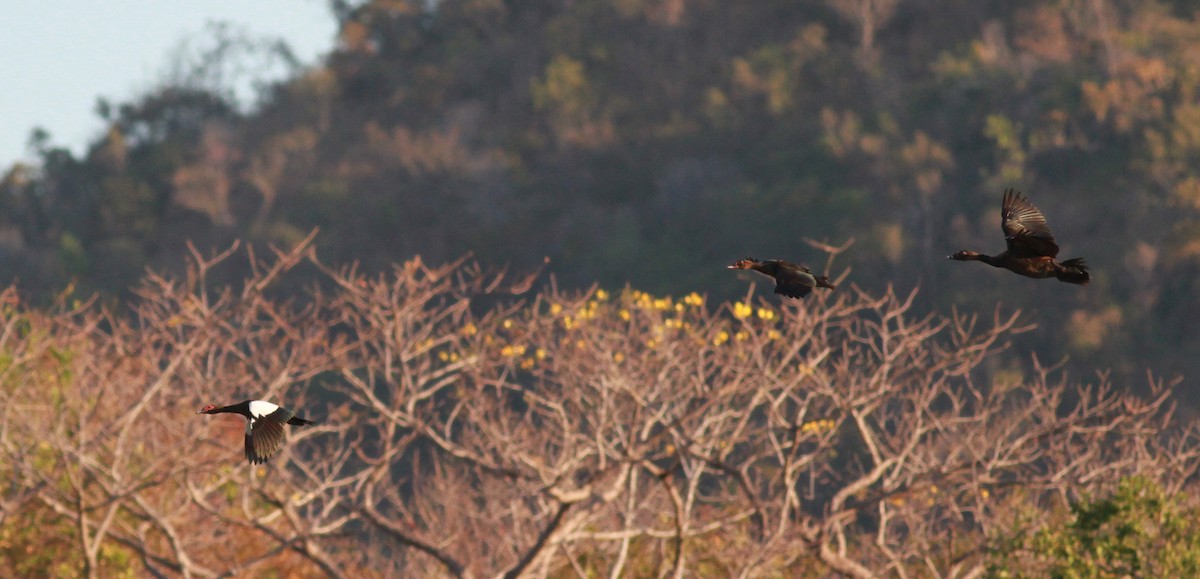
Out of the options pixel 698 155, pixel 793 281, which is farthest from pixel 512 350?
pixel 698 155

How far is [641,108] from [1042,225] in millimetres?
52011

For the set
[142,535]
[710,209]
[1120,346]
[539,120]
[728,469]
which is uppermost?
[539,120]

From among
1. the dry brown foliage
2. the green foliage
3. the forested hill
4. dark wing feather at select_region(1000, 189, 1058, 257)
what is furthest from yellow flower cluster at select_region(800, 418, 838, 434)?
the forested hill

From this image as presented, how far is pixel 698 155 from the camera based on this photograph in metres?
56.6

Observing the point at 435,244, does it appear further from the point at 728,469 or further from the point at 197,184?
the point at 728,469

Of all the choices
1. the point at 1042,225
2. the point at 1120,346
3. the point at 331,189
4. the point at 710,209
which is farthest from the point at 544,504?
the point at 331,189

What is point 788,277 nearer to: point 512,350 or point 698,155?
point 512,350

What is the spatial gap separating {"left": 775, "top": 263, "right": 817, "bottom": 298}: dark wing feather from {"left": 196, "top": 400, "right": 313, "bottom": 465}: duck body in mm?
2153

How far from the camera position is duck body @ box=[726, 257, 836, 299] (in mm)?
7891

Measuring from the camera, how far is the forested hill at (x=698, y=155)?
43.9 m

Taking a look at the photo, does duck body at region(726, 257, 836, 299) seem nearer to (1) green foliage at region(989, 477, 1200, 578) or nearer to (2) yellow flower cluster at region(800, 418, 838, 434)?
(1) green foliage at region(989, 477, 1200, 578)

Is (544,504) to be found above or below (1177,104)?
below

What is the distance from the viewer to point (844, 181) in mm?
49781

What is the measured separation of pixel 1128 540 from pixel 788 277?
5948 mm
